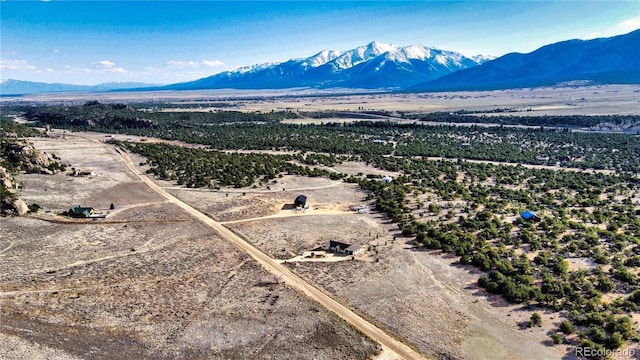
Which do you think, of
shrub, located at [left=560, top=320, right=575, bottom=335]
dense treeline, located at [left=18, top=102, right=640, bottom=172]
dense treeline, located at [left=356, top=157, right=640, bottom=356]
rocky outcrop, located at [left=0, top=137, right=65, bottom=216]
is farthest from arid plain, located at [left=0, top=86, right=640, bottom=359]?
dense treeline, located at [left=18, top=102, right=640, bottom=172]

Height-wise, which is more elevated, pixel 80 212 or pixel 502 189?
pixel 80 212

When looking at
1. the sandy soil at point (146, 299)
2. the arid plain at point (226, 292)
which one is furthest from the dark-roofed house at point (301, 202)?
the sandy soil at point (146, 299)

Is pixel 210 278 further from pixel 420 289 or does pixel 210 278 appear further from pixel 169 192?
pixel 169 192

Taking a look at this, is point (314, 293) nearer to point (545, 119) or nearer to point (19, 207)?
point (19, 207)

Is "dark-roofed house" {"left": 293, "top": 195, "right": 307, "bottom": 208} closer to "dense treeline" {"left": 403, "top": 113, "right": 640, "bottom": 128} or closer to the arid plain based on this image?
the arid plain

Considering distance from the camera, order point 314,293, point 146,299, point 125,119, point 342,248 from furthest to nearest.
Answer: point 125,119 < point 342,248 < point 314,293 < point 146,299

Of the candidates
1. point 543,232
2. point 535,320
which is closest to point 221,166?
point 543,232

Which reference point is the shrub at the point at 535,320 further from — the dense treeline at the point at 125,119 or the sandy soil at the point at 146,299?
the dense treeline at the point at 125,119
